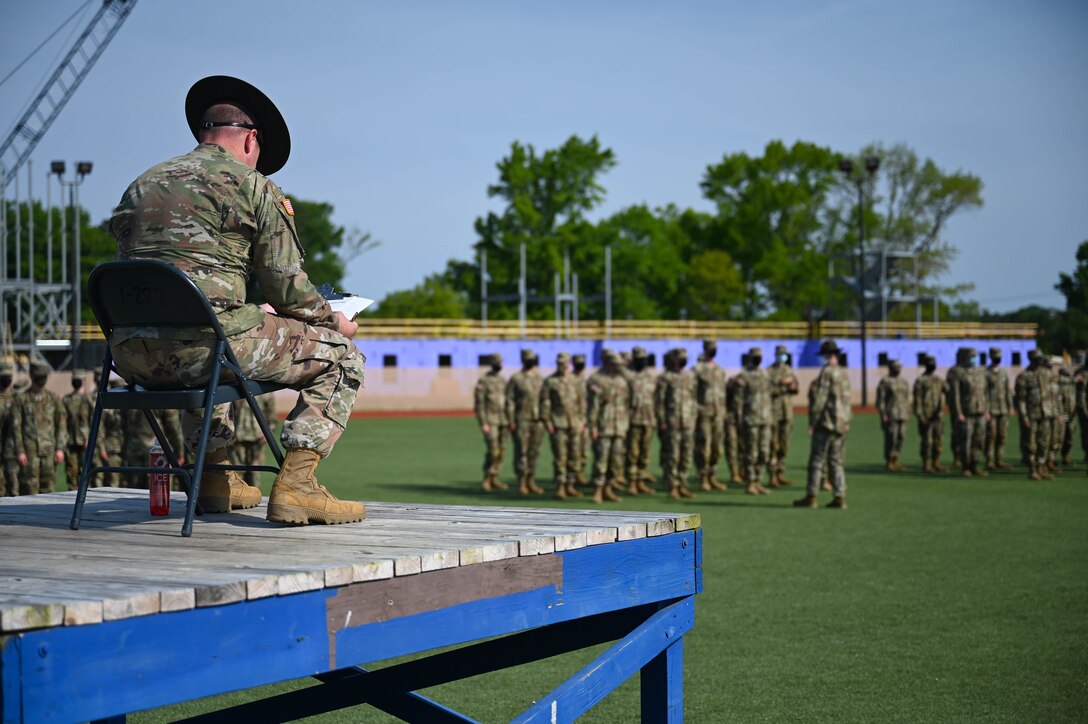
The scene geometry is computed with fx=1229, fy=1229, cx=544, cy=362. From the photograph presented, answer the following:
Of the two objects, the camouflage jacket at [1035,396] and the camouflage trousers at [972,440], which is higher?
the camouflage jacket at [1035,396]

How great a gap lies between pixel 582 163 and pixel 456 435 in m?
43.0

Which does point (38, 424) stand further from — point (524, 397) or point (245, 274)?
point (245, 274)

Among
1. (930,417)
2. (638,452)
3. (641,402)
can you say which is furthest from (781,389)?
(930,417)

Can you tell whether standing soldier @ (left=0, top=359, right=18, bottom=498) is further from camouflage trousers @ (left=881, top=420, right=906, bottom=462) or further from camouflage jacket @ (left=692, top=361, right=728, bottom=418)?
camouflage trousers @ (left=881, top=420, right=906, bottom=462)

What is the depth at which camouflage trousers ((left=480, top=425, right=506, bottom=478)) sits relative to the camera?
1798 centimetres

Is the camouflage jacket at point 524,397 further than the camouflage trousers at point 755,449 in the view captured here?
Yes

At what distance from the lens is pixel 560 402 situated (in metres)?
18.1

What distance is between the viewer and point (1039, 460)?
20.0 meters

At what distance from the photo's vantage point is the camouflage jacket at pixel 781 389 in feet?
62.8

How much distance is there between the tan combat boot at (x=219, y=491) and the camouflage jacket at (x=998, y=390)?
61.6ft

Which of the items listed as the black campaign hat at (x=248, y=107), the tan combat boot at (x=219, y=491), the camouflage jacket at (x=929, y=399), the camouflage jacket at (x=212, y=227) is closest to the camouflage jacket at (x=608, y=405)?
the camouflage jacket at (x=929, y=399)

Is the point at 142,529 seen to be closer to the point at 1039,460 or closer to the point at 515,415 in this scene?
the point at 515,415

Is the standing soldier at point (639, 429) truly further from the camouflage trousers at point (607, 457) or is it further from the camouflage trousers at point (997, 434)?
the camouflage trousers at point (997, 434)

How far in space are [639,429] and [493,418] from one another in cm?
236
